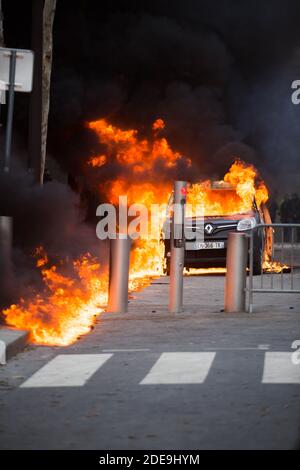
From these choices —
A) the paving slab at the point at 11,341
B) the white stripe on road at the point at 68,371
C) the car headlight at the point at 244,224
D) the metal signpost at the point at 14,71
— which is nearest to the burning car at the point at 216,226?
the car headlight at the point at 244,224

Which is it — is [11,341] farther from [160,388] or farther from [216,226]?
[216,226]

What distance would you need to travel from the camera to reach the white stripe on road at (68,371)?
8.09m

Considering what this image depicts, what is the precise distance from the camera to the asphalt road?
238 inches

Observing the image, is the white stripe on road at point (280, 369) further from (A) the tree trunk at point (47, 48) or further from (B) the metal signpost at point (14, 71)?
(A) the tree trunk at point (47, 48)

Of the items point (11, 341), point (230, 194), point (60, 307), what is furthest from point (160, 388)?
point (230, 194)

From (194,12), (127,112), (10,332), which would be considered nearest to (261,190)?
(127,112)

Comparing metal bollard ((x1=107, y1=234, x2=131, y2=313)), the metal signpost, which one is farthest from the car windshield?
the metal signpost

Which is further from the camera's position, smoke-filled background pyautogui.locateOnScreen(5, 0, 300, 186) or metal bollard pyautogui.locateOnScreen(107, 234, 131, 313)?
smoke-filled background pyautogui.locateOnScreen(5, 0, 300, 186)

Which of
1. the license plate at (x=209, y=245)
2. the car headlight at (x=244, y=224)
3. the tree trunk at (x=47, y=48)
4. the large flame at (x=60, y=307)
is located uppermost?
the tree trunk at (x=47, y=48)

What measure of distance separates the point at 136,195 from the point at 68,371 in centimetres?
1457

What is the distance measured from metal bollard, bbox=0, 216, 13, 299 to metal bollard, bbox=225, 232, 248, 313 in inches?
129

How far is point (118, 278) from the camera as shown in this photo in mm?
13352

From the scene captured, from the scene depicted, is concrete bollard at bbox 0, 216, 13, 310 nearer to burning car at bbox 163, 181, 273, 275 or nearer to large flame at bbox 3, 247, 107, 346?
large flame at bbox 3, 247, 107, 346
